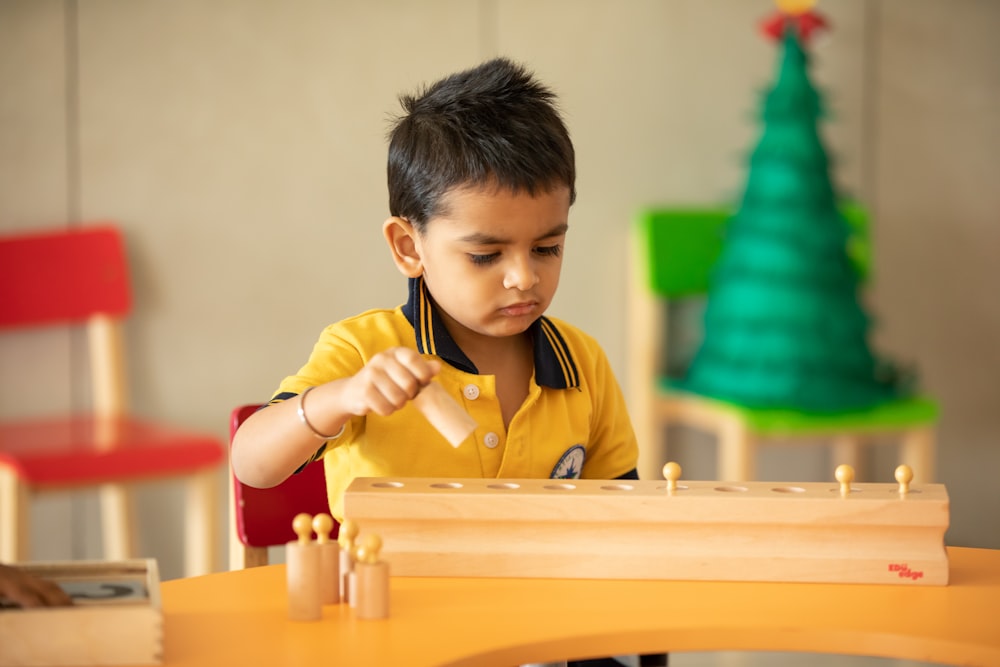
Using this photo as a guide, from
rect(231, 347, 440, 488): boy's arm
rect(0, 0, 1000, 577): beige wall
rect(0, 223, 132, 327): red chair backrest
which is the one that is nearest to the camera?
rect(231, 347, 440, 488): boy's arm

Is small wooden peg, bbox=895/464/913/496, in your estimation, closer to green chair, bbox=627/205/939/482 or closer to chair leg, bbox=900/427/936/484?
green chair, bbox=627/205/939/482

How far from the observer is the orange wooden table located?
89cm

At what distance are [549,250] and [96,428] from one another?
1.62m

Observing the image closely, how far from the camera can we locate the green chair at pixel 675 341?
9.68 feet

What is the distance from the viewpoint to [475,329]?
134 centimetres

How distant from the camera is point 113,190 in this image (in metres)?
2.85

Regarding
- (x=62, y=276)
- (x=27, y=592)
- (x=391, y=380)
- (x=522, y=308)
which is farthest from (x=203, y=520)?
(x=27, y=592)

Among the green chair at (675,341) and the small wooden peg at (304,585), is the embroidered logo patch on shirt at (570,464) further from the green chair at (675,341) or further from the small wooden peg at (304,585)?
the green chair at (675,341)

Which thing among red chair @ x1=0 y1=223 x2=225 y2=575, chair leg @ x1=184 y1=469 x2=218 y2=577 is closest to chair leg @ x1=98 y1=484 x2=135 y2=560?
red chair @ x1=0 y1=223 x2=225 y2=575

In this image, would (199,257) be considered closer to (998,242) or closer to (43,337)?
(43,337)

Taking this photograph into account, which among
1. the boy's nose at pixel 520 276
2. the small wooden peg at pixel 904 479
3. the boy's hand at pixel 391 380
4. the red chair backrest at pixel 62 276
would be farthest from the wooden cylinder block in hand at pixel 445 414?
the red chair backrest at pixel 62 276

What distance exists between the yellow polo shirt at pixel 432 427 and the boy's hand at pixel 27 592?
446 millimetres

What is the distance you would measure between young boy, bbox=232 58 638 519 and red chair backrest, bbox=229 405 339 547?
0.29ft

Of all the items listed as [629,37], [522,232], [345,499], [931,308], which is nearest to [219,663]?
[345,499]
